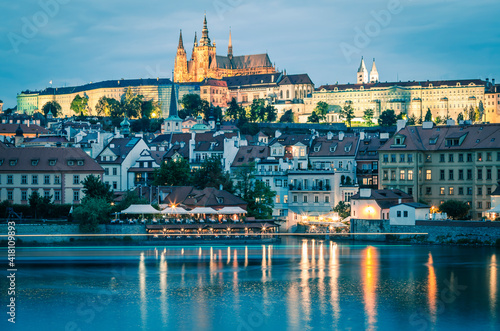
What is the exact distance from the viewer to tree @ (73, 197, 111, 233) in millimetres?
53062

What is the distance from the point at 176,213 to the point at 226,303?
21910 mm

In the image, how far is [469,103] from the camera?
197875 mm

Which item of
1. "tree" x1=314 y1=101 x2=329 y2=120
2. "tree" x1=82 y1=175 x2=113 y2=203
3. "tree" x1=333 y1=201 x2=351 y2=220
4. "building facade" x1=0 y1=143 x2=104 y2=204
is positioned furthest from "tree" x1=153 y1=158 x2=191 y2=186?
"tree" x1=314 y1=101 x2=329 y2=120

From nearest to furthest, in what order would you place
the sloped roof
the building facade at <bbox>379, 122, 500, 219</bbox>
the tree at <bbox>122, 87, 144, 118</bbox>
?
the building facade at <bbox>379, 122, 500, 219</bbox>, the sloped roof, the tree at <bbox>122, 87, 144, 118</bbox>

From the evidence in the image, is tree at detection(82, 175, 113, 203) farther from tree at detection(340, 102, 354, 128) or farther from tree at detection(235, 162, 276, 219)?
tree at detection(340, 102, 354, 128)

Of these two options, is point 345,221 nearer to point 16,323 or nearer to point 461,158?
point 461,158

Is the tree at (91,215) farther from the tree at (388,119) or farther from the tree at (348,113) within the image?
the tree at (348,113)

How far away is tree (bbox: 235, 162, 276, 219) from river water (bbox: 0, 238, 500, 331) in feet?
22.3

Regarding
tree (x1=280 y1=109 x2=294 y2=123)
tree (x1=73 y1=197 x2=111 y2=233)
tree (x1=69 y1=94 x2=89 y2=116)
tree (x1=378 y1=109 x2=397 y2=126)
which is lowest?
tree (x1=73 y1=197 x2=111 y2=233)

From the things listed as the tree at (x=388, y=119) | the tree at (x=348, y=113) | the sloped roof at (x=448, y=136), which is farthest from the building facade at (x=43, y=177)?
the tree at (x=348, y=113)

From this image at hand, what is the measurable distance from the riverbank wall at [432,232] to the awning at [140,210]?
43.9 feet

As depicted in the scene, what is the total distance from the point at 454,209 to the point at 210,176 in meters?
19.0

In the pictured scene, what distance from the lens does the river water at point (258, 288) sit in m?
31.7

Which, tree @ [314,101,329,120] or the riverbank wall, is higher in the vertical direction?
tree @ [314,101,329,120]
